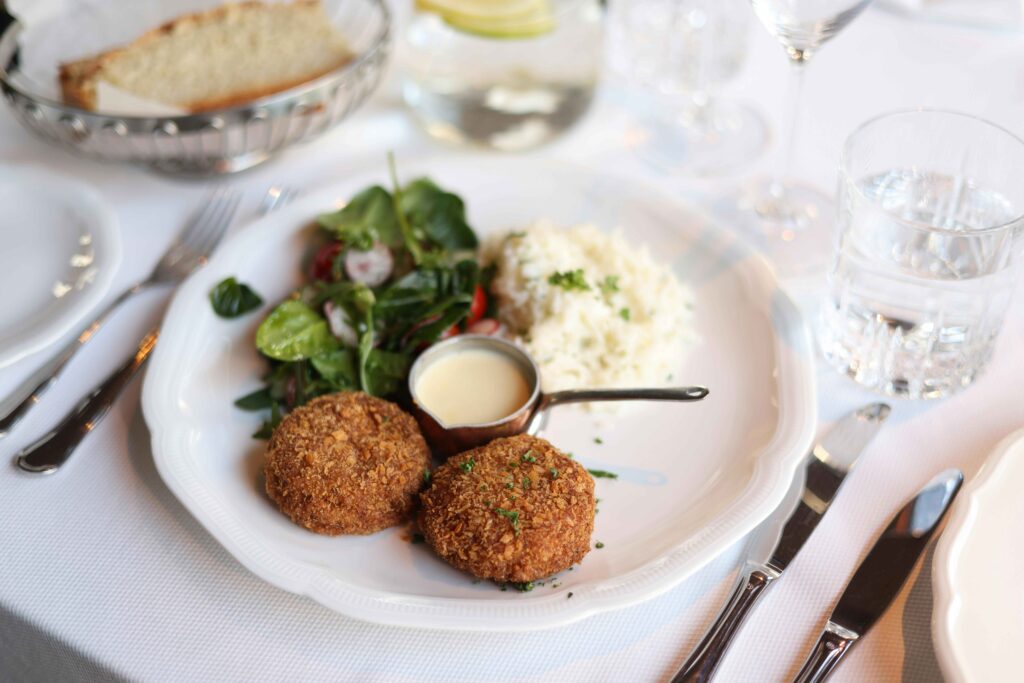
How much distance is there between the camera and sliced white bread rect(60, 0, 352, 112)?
2564 millimetres

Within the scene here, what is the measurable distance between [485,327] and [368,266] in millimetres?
345

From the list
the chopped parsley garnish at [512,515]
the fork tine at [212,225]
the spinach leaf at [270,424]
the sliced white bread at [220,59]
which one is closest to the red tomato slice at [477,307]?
the spinach leaf at [270,424]

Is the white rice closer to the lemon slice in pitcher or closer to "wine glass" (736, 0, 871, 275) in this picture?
"wine glass" (736, 0, 871, 275)

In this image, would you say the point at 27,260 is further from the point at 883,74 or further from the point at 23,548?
the point at 883,74

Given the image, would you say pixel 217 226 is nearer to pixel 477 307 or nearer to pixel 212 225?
pixel 212 225

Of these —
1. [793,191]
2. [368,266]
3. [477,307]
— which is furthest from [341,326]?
[793,191]

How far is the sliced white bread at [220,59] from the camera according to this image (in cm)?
256

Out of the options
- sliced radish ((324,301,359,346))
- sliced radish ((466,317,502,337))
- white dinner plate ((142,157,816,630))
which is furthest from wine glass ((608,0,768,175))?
sliced radish ((324,301,359,346))

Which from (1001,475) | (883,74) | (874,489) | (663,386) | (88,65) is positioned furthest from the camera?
(883,74)

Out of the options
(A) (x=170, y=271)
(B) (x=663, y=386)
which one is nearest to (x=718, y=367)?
(B) (x=663, y=386)

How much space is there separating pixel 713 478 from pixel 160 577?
43.2 inches

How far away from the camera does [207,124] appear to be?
2338mm

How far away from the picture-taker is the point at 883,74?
120 inches

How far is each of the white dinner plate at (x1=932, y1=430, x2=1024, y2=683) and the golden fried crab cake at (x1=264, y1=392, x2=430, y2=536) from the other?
0.94m
